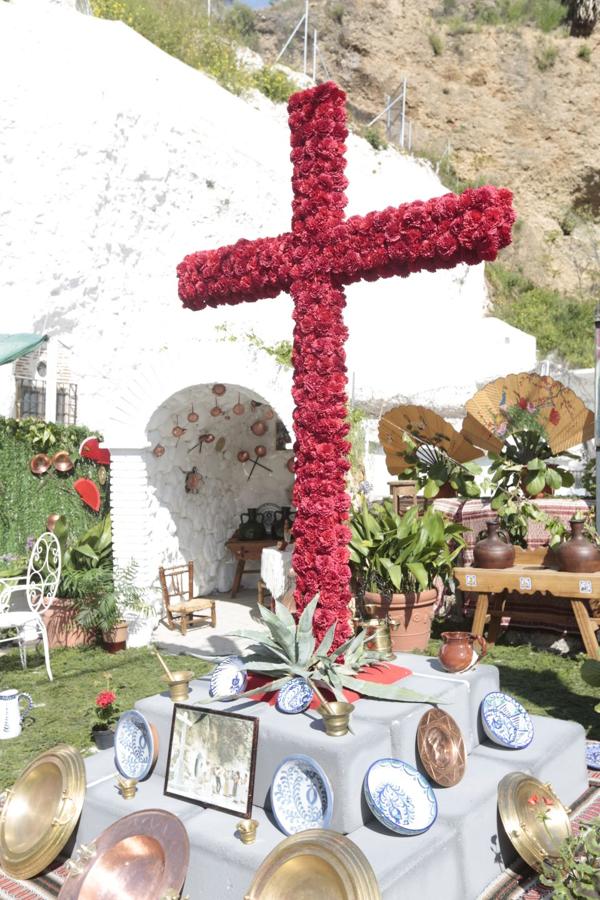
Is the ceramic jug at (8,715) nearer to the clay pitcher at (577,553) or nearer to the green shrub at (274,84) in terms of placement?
the clay pitcher at (577,553)

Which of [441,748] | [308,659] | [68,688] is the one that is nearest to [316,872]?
[441,748]

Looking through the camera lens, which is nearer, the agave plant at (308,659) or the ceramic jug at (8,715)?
the agave plant at (308,659)

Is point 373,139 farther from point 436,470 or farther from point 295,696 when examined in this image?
point 295,696

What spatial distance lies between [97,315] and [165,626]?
6.19 meters

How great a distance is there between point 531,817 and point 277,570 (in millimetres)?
4627

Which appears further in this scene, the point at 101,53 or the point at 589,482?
the point at 101,53

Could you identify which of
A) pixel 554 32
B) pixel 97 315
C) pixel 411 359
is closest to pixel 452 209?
pixel 97 315

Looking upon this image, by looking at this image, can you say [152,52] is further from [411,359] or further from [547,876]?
[547,876]

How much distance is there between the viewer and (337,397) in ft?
13.5

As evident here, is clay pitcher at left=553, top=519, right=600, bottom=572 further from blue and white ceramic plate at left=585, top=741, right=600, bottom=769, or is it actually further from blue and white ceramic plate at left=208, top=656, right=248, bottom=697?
blue and white ceramic plate at left=208, top=656, right=248, bottom=697

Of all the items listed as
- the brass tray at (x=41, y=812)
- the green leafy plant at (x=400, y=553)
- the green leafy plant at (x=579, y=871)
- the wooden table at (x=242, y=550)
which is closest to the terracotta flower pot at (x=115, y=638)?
the wooden table at (x=242, y=550)

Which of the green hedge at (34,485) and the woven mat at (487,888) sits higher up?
the green hedge at (34,485)

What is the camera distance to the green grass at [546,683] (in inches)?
201

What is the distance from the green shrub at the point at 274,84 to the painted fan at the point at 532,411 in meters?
13.1
